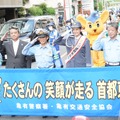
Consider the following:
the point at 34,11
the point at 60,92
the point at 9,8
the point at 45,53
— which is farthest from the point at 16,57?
the point at 34,11

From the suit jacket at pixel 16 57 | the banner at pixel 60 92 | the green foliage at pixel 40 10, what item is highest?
the suit jacket at pixel 16 57

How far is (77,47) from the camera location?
6578 millimetres

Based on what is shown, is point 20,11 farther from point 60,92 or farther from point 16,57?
point 60,92

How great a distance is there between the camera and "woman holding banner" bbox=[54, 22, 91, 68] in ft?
21.5

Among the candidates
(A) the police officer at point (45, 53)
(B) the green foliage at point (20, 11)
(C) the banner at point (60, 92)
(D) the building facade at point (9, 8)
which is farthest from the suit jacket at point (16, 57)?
(B) the green foliage at point (20, 11)

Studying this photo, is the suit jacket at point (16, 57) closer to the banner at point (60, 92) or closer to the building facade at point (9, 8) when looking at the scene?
the banner at point (60, 92)

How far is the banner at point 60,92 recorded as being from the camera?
565 centimetres

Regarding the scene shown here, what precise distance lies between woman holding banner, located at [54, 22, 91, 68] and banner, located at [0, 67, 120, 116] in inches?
31.4

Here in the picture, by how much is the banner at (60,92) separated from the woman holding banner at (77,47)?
80 centimetres

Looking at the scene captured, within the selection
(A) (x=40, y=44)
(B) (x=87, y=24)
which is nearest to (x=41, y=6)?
(B) (x=87, y=24)

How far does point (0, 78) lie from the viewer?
6238 millimetres

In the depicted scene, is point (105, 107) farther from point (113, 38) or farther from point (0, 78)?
point (0, 78)

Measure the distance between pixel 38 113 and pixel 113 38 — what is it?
67.9 inches

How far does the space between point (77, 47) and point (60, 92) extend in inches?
41.1
